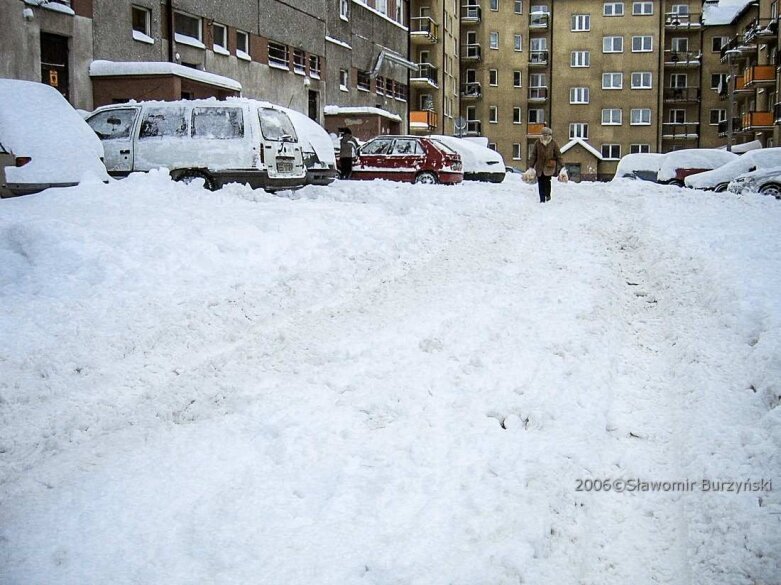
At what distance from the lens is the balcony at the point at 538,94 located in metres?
64.9

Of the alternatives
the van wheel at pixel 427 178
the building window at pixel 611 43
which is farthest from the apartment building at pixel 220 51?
the building window at pixel 611 43

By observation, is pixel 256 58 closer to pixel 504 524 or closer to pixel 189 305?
pixel 189 305

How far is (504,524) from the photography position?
3.01 m

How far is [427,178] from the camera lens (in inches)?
878

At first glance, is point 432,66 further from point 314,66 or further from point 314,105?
point 314,105

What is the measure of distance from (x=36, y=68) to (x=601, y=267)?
15830mm

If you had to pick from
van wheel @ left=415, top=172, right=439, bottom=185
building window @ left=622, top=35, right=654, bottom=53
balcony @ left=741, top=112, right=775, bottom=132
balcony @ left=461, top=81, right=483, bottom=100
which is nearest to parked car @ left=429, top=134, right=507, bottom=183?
van wheel @ left=415, top=172, right=439, bottom=185

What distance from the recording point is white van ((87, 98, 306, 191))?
14102 mm

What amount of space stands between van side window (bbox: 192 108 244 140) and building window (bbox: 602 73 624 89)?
55493mm

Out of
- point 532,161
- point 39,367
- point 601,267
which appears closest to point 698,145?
point 532,161

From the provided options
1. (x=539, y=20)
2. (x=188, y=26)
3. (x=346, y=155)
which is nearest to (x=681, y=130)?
(x=539, y=20)

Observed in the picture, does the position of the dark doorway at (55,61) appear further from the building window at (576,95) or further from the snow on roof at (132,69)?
the building window at (576,95)

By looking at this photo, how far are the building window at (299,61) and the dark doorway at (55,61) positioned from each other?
13.9 metres

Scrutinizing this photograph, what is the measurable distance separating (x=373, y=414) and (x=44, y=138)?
8527mm
